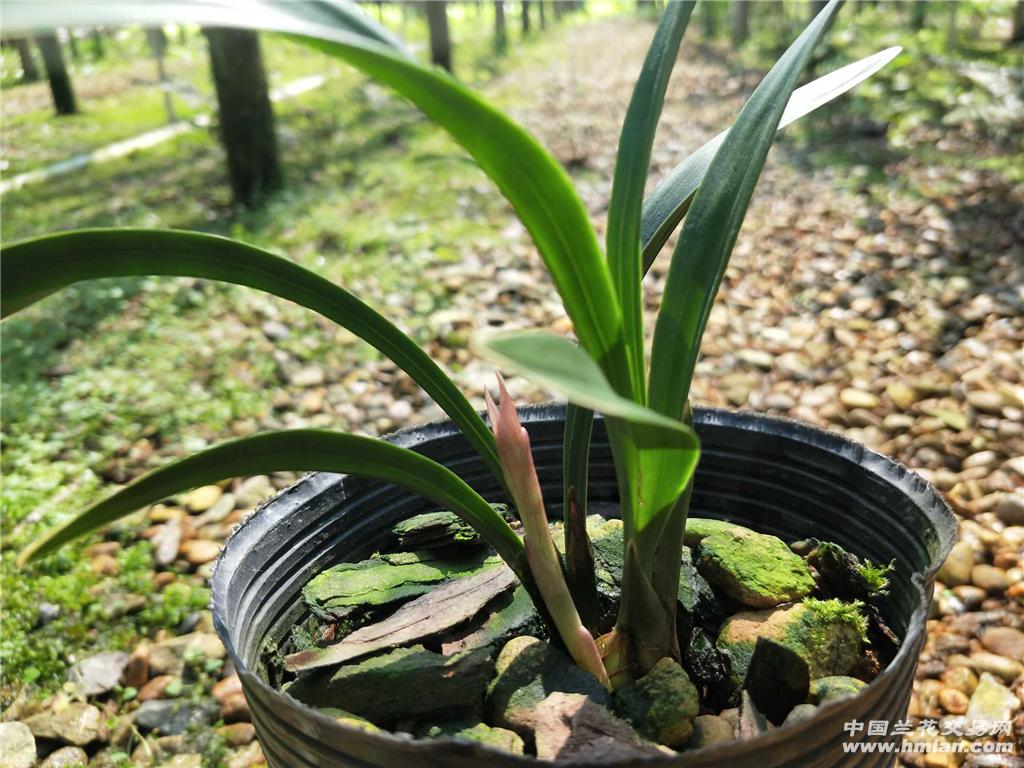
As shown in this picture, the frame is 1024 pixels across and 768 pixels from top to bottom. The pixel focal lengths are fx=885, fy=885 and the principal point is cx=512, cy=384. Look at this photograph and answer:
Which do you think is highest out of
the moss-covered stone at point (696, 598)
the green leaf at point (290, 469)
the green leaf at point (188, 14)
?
the green leaf at point (188, 14)

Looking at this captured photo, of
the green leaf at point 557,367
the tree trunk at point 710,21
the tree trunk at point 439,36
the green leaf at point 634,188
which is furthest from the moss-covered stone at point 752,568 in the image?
the tree trunk at point 710,21

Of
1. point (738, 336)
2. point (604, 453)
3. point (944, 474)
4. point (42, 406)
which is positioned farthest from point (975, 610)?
point (42, 406)

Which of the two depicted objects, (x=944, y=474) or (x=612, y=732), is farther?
(x=944, y=474)

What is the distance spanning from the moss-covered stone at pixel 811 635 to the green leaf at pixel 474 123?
37 centimetres

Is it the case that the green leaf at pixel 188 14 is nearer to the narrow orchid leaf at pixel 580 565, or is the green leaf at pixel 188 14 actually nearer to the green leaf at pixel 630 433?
the green leaf at pixel 630 433

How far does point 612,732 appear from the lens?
0.77m

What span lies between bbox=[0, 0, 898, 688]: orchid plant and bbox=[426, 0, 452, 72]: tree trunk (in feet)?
21.4

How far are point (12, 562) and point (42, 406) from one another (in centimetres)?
67

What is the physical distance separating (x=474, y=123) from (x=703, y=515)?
2.46ft

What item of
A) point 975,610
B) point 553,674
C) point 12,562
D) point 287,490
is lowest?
point 975,610

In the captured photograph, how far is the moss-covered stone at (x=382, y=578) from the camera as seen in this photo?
978 millimetres

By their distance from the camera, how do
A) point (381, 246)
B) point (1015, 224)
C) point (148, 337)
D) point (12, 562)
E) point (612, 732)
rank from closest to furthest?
point (612, 732), point (12, 562), point (148, 337), point (1015, 224), point (381, 246)

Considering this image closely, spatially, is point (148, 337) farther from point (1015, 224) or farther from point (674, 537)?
point (1015, 224)

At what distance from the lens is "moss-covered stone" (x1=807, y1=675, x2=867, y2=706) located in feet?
2.81
